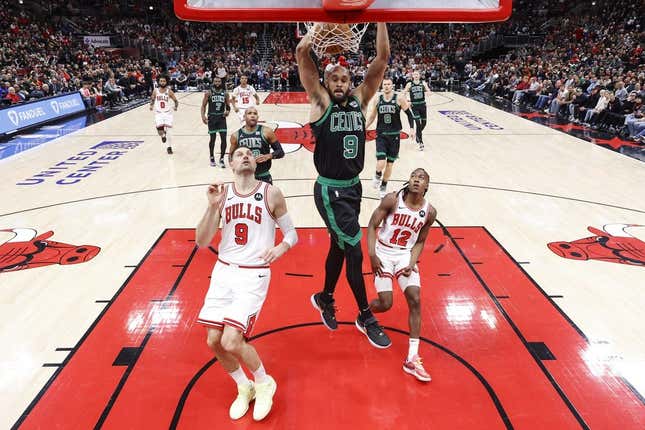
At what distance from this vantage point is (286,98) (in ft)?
69.1

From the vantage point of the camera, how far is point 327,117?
11.6ft

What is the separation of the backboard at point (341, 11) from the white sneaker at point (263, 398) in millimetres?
A: 2456

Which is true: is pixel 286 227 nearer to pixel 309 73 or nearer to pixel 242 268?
pixel 242 268

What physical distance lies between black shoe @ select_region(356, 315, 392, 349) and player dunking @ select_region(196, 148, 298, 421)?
968mm

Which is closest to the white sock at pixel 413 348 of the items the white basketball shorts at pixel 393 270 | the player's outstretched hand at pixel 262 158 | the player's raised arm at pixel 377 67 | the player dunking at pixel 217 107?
the white basketball shorts at pixel 393 270

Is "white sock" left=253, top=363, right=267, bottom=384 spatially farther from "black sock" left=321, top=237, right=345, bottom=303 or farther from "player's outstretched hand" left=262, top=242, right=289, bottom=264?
"black sock" left=321, top=237, right=345, bottom=303

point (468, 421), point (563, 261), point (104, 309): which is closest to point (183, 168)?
point (104, 309)

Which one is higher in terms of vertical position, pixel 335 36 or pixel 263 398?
pixel 335 36

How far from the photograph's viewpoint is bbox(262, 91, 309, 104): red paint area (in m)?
19.7

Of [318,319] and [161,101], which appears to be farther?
[161,101]

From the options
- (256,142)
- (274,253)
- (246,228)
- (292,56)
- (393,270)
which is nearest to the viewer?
(274,253)

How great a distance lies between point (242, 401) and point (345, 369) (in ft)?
2.82

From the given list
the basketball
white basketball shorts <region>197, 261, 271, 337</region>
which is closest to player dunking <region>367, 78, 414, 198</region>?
the basketball

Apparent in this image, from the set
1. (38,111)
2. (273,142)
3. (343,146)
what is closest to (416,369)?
(343,146)
